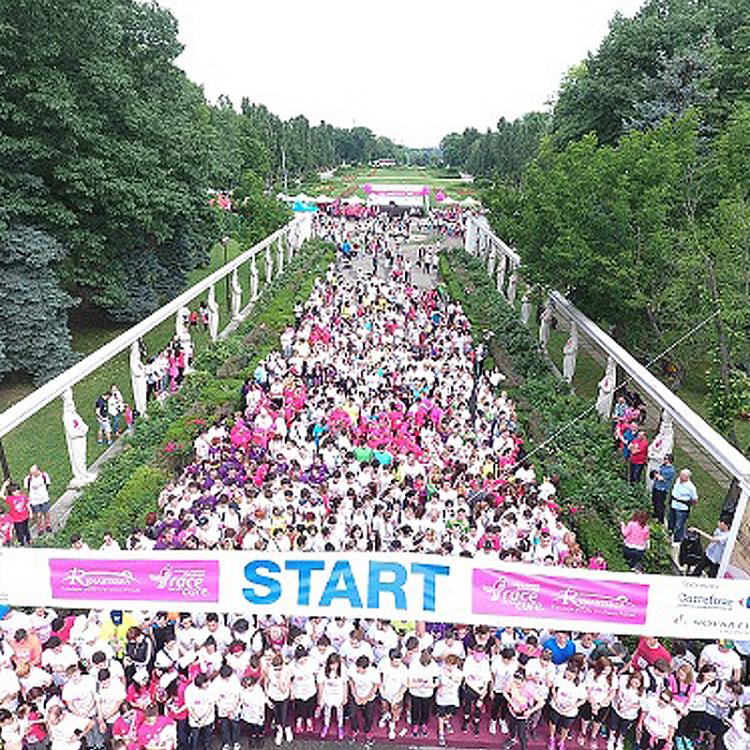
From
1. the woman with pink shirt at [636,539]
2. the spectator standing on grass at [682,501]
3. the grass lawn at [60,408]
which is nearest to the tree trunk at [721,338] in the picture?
the spectator standing on grass at [682,501]

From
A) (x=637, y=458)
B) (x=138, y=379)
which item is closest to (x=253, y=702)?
(x=637, y=458)

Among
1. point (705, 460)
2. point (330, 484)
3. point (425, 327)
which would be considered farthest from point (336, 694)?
point (425, 327)

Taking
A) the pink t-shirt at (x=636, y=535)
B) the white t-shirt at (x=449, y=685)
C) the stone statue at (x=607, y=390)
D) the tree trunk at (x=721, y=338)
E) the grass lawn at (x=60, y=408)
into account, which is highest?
the tree trunk at (x=721, y=338)

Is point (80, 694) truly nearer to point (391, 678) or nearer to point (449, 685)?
point (391, 678)

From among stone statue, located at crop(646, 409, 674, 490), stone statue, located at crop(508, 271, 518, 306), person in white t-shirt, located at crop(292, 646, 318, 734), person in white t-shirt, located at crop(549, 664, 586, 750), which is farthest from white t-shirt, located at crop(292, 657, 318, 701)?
stone statue, located at crop(508, 271, 518, 306)

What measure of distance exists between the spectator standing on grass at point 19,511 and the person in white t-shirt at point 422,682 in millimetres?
7153

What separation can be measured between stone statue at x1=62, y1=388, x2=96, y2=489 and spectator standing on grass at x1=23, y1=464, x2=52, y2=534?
4.74 feet

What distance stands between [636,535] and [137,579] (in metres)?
7.15

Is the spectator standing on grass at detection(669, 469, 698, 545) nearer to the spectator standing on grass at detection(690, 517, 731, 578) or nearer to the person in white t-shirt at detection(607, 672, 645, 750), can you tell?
the spectator standing on grass at detection(690, 517, 731, 578)

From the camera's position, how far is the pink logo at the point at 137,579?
777 centimetres

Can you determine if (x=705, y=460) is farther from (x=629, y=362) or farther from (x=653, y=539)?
(x=653, y=539)

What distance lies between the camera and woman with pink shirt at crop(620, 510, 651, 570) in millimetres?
10617

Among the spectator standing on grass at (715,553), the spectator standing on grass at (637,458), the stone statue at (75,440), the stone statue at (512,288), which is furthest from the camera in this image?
the stone statue at (512,288)

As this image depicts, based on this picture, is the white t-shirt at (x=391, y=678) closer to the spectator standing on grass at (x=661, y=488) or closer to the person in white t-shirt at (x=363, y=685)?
the person in white t-shirt at (x=363, y=685)
